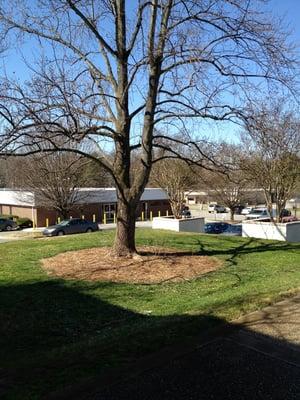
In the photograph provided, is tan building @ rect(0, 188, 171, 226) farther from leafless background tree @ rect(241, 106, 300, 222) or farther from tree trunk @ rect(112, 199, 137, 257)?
tree trunk @ rect(112, 199, 137, 257)

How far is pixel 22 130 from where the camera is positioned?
970cm

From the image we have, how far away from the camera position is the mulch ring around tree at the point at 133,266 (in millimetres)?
9977

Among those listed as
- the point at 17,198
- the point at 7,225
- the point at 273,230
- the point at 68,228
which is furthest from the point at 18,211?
the point at 273,230

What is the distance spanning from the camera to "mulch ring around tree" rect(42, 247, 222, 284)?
9.98 m

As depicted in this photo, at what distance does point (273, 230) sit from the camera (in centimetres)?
2112

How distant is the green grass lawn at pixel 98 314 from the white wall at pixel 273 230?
28.7ft

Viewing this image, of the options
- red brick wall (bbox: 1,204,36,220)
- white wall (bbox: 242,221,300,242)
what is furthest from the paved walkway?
red brick wall (bbox: 1,204,36,220)

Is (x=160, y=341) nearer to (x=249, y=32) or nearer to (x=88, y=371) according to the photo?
(x=88, y=371)

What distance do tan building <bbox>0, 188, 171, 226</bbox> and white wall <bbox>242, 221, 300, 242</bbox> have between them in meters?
24.9

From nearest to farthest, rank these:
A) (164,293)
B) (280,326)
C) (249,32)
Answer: (280,326) → (164,293) → (249,32)

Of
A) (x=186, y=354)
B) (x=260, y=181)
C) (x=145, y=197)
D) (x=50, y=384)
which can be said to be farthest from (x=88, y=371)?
(x=145, y=197)

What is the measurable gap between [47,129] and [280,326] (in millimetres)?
6197

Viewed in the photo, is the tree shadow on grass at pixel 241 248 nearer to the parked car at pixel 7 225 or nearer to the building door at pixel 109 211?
the parked car at pixel 7 225

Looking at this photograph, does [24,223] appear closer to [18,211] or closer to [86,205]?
[18,211]
